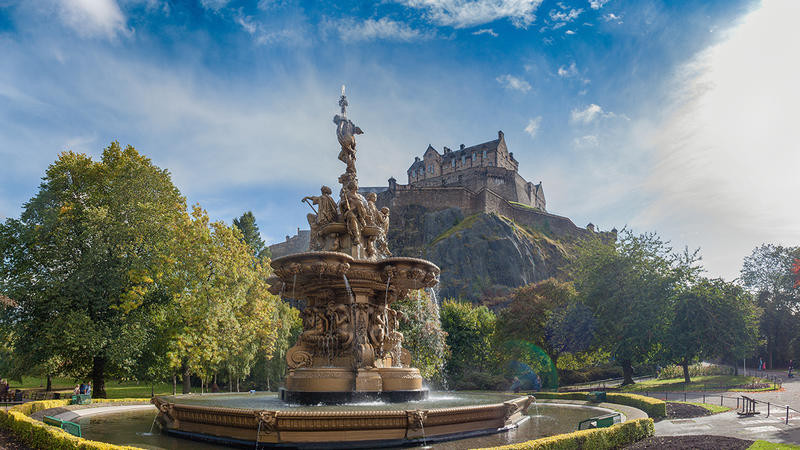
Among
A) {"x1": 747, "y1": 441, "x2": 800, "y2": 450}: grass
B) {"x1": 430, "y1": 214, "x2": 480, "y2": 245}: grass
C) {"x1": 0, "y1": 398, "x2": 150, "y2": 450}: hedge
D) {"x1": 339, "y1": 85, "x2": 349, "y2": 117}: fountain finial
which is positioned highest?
{"x1": 430, "y1": 214, "x2": 480, "y2": 245}: grass

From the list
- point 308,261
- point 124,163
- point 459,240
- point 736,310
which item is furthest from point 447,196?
point 308,261

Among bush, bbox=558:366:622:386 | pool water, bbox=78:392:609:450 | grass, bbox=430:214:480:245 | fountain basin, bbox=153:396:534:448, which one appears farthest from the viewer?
grass, bbox=430:214:480:245

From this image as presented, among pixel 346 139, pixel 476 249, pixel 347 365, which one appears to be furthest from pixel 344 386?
pixel 476 249

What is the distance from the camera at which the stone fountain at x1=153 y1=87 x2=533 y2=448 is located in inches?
335

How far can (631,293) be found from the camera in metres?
35.2

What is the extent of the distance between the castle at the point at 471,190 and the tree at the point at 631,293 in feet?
141

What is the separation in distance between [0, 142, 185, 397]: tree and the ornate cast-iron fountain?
12.5 metres

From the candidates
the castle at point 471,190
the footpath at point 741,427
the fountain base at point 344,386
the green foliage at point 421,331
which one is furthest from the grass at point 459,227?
the fountain base at point 344,386

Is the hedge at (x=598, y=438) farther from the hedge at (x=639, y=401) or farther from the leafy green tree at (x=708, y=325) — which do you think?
the leafy green tree at (x=708, y=325)

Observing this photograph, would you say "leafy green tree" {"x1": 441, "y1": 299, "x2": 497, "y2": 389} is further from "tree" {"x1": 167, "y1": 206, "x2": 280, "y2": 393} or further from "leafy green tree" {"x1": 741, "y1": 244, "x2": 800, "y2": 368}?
"leafy green tree" {"x1": 741, "y1": 244, "x2": 800, "y2": 368}

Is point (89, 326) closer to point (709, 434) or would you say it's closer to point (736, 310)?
point (709, 434)

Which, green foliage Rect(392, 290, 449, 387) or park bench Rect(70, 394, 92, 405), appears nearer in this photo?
park bench Rect(70, 394, 92, 405)

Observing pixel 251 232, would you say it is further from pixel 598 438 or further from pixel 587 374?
pixel 598 438

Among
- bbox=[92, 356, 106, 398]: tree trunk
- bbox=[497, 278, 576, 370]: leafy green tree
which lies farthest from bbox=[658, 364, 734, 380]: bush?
bbox=[92, 356, 106, 398]: tree trunk
